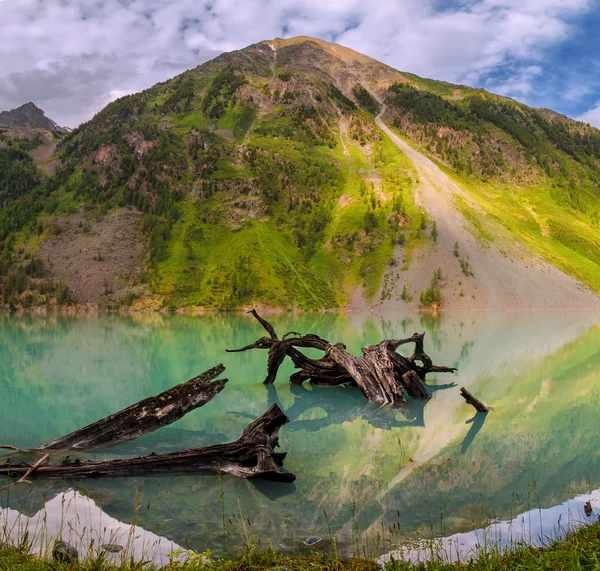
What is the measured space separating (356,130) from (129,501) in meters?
193

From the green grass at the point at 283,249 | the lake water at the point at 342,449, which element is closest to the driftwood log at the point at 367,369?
the lake water at the point at 342,449

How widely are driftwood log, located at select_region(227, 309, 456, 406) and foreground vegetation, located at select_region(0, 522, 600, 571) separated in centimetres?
1462

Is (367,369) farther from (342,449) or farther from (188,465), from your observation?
(188,465)

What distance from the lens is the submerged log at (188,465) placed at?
39.5 feet

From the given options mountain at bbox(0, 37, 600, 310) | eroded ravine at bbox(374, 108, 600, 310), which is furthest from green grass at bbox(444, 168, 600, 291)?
eroded ravine at bbox(374, 108, 600, 310)

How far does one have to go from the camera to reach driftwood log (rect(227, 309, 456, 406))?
73.8ft

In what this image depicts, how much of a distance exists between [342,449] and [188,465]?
4.88m

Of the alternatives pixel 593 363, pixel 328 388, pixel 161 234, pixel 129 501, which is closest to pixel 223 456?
pixel 129 501

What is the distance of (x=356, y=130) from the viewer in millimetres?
191250

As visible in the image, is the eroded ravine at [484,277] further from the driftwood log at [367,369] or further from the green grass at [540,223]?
the driftwood log at [367,369]

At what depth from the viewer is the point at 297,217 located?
144 m

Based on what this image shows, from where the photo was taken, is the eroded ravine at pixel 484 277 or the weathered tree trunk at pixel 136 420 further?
the eroded ravine at pixel 484 277

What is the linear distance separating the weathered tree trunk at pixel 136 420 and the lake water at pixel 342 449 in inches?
22.5

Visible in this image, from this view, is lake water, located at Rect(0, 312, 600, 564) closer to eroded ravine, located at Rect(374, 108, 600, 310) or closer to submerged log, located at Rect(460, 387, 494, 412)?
submerged log, located at Rect(460, 387, 494, 412)
